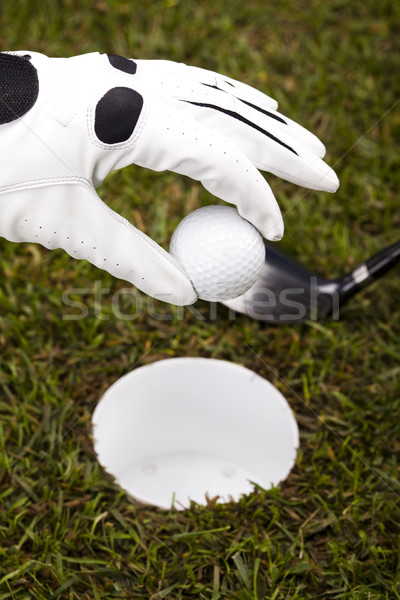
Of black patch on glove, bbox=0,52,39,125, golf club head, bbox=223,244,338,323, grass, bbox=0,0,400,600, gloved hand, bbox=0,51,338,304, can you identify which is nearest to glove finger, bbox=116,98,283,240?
gloved hand, bbox=0,51,338,304

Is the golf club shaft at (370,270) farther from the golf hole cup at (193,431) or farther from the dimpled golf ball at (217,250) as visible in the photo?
the dimpled golf ball at (217,250)

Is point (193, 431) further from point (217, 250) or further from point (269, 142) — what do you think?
point (269, 142)

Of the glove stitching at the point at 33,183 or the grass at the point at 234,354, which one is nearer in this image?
the glove stitching at the point at 33,183

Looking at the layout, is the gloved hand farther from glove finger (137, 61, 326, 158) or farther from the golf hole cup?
the golf hole cup

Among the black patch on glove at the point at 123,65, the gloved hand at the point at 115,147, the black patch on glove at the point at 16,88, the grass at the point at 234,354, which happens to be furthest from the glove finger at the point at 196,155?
the grass at the point at 234,354

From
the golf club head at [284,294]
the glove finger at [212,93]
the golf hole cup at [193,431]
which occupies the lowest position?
the golf hole cup at [193,431]

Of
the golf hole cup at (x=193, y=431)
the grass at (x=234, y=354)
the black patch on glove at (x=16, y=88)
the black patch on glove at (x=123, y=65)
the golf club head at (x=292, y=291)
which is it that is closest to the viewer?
the black patch on glove at (x=16, y=88)

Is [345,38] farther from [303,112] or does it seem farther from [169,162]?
[169,162]
